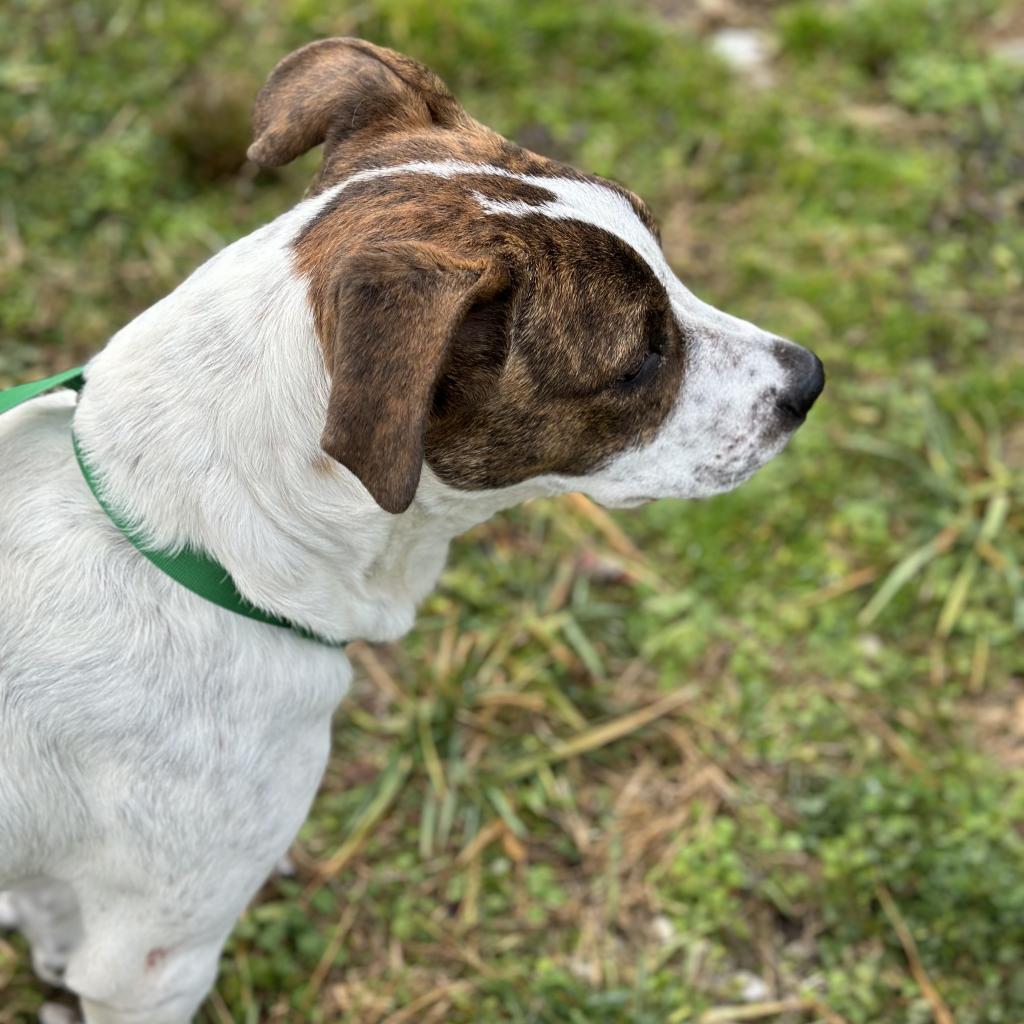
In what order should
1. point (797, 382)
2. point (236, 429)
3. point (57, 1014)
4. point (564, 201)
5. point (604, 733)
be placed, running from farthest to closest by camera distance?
point (604, 733)
point (57, 1014)
point (797, 382)
point (564, 201)
point (236, 429)

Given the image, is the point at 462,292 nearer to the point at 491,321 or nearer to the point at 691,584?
the point at 491,321

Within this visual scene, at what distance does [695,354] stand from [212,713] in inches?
49.4

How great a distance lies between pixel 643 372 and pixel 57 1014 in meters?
2.29

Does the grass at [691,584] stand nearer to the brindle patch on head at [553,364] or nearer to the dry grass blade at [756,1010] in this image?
the dry grass blade at [756,1010]

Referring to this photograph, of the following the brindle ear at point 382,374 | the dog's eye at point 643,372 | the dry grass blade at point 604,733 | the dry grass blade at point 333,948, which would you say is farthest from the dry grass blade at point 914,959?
the brindle ear at point 382,374

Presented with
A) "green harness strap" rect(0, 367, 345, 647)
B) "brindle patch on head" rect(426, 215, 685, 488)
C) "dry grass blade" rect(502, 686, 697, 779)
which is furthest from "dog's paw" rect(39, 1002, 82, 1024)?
"brindle patch on head" rect(426, 215, 685, 488)

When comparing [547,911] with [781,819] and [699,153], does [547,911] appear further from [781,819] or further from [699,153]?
[699,153]

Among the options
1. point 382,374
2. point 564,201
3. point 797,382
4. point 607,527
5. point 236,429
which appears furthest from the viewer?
point 607,527

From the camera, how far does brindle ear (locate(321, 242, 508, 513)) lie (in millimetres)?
2043

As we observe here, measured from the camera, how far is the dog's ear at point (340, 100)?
102 inches

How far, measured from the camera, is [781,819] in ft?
12.3

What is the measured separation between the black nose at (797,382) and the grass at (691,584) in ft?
4.64

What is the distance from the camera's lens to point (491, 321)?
2.35m

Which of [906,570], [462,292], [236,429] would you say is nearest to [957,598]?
[906,570]
